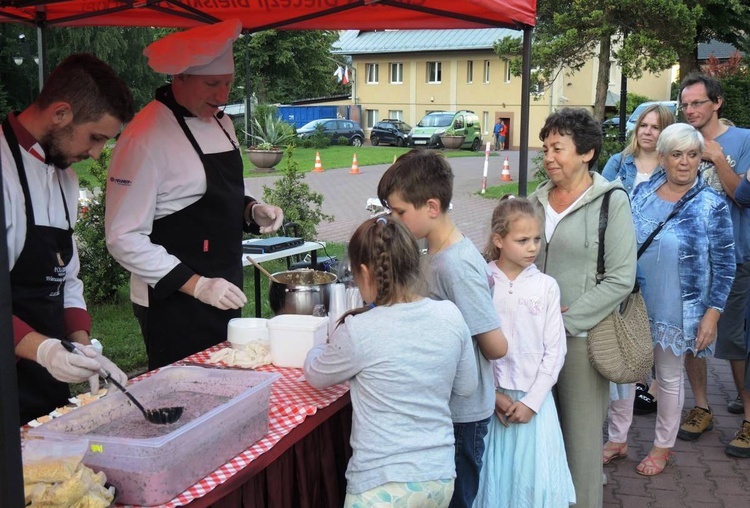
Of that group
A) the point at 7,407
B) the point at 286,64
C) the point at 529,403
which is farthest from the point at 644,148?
the point at 286,64

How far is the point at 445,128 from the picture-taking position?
95.7 feet

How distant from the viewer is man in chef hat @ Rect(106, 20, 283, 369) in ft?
8.52

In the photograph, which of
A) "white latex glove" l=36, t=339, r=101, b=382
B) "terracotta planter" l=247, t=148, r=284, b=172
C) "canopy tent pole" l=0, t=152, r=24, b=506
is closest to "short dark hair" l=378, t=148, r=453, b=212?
"white latex glove" l=36, t=339, r=101, b=382

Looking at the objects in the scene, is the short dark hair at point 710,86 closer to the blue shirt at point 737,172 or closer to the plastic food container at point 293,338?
the blue shirt at point 737,172

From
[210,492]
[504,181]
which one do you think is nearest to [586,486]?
[210,492]

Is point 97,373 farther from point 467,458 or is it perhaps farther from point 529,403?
point 529,403

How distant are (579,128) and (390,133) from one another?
96.1 feet

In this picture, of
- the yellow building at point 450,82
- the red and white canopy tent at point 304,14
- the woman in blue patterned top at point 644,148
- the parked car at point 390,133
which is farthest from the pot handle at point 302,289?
the yellow building at point 450,82

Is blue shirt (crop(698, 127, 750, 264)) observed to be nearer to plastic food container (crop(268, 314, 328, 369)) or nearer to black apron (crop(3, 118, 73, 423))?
plastic food container (crop(268, 314, 328, 369))

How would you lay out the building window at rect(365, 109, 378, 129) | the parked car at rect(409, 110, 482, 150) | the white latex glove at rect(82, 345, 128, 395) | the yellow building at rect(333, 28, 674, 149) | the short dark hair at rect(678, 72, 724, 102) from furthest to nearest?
the building window at rect(365, 109, 378, 129) → the yellow building at rect(333, 28, 674, 149) → the parked car at rect(409, 110, 482, 150) → the short dark hair at rect(678, 72, 724, 102) → the white latex glove at rect(82, 345, 128, 395)

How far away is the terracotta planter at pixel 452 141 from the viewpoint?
28984 mm

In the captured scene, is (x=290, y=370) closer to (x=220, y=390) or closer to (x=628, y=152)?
(x=220, y=390)

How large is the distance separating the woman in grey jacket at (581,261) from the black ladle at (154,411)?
1603 millimetres

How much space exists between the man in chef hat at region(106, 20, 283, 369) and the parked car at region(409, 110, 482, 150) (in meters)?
26.3
